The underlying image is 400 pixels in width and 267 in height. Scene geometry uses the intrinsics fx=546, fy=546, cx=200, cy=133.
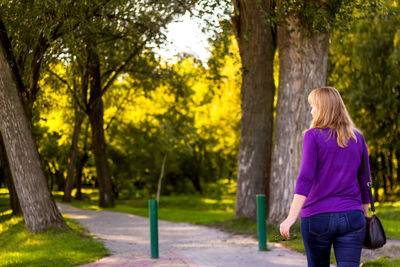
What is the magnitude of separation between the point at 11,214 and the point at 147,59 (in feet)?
28.3

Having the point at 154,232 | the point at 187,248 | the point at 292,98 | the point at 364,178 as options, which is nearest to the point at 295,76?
the point at 292,98

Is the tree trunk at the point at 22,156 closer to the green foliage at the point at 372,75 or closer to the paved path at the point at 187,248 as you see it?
the paved path at the point at 187,248

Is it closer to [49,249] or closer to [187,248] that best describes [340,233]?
[187,248]

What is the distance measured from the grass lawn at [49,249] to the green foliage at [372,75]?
16.2 meters

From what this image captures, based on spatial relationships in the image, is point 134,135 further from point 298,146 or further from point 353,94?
point 298,146

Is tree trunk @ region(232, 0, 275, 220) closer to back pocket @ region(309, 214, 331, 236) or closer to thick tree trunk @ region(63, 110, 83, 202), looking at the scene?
back pocket @ region(309, 214, 331, 236)

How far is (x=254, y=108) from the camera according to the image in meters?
14.0

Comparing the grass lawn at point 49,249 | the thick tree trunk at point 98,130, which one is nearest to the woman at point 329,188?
the grass lawn at point 49,249

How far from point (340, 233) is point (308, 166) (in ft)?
1.57

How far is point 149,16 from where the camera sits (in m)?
18.6

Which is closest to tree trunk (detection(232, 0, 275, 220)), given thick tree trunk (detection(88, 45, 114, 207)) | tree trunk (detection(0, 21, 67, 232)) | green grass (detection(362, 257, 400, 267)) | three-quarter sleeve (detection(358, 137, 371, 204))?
tree trunk (detection(0, 21, 67, 232))

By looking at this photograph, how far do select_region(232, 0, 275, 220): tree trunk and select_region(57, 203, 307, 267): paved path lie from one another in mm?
1428

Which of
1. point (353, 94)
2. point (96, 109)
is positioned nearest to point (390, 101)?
point (353, 94)

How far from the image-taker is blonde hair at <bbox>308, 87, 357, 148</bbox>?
362 centimetres
